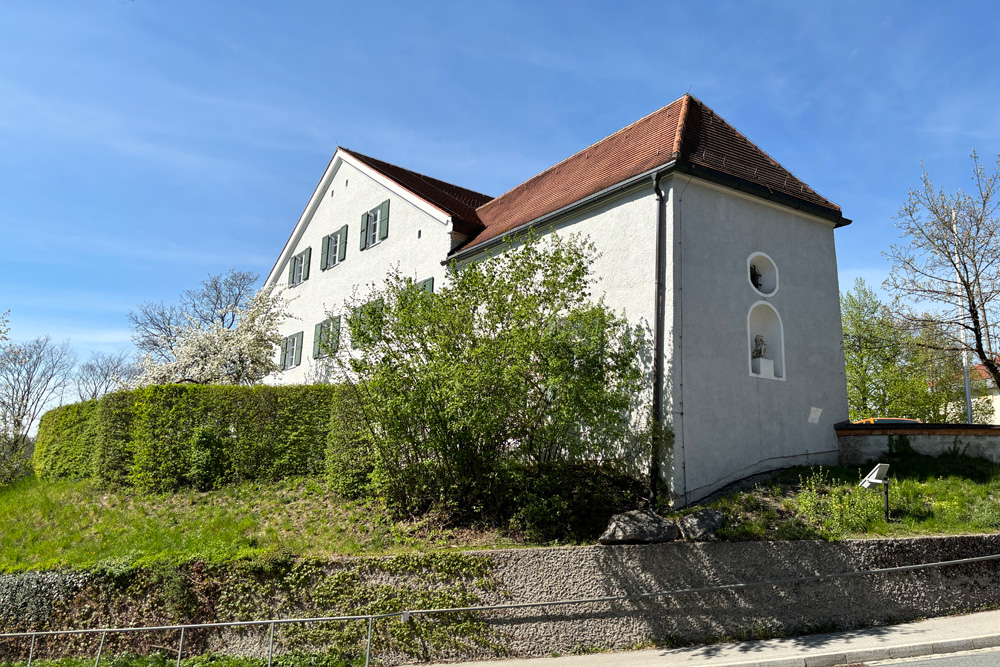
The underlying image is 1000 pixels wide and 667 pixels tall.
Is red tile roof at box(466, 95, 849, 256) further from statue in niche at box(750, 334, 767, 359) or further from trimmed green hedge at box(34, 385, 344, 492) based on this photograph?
trimmed green hedge at box(34, 385, 344, 492)

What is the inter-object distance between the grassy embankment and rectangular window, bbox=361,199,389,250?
9463 mm

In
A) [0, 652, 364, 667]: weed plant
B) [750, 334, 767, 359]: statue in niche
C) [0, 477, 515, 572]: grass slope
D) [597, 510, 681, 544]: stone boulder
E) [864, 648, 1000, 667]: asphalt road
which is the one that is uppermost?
[750, 334, 767, 359]: statue in niche

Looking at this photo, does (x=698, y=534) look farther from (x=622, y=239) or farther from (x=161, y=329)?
(x=161, y=329)

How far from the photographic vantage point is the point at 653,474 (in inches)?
484

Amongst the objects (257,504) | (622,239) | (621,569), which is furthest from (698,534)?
(257,504)

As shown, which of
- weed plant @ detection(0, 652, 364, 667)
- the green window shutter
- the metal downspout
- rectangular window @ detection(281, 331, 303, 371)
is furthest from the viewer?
rectangular window @ detection(281, 331, 303, 371)

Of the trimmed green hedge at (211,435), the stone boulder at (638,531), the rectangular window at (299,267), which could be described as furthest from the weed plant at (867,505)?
the rectangular window at (299,267)

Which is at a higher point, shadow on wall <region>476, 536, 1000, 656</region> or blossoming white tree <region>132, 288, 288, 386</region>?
blossoming white tree <region>132, 288, 288, 386</region>

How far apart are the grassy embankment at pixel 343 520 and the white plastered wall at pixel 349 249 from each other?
7674 mm

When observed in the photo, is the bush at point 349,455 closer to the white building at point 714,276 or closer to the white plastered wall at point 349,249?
the white building at point 714,276

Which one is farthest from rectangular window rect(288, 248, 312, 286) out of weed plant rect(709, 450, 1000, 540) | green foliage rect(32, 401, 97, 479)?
weed plant rect(709, 450, 1000, 540)

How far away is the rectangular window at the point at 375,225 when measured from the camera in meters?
21.7

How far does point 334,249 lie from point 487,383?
15.3m

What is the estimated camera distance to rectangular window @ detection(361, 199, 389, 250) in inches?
855
